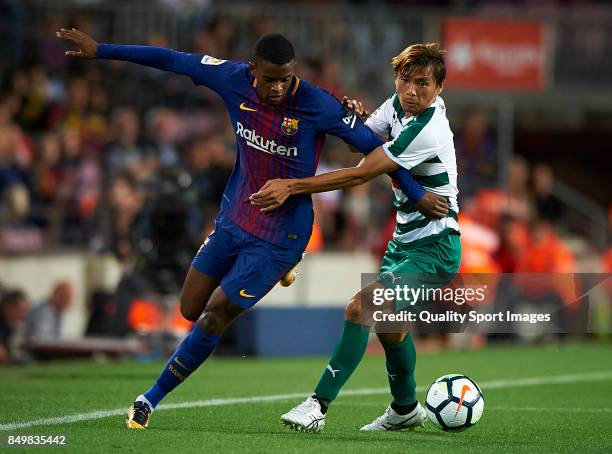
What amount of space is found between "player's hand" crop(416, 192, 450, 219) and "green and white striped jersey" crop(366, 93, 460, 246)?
9cm

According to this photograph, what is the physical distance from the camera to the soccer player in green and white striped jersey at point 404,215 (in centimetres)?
752

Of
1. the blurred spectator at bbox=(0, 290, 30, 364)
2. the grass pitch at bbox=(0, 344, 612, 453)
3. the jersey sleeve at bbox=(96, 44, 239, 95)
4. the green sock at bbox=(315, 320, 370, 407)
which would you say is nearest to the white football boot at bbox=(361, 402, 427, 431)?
the grass pitch at bbox=(0, 344, 612, 453)

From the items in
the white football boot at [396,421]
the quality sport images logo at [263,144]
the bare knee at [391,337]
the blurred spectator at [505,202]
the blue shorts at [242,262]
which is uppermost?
the blurred spectator at [505,202]

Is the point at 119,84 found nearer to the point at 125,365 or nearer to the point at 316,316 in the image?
the point at 316,316

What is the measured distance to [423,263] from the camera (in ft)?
25.6

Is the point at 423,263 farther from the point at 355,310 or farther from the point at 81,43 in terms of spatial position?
the point at 81,43

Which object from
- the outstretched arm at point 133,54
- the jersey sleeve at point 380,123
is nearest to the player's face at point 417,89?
the jersey sleeve at point 380,123

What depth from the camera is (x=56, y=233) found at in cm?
1562

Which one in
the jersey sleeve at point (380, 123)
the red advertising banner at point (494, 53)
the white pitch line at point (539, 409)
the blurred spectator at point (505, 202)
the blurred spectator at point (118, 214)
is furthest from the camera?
the red advertising banner at point (494, 53)

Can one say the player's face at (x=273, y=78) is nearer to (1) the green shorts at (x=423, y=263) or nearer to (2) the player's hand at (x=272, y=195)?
(2) the player's hand at (x=272, y=195)

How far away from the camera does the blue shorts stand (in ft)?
24.9

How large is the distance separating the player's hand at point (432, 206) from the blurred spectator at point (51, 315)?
25.4 ft

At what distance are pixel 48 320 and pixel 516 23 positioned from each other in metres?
9.44

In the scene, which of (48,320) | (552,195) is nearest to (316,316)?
(48,320)
